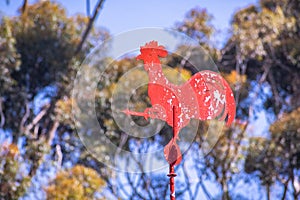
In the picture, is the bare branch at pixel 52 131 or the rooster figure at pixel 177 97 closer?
the rooster figure at pixel 177 97

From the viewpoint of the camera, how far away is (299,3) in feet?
29.4

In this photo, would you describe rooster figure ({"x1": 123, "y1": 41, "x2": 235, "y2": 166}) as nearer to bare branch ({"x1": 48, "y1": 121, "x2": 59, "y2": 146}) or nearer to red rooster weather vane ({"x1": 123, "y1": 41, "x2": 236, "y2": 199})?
red rooster weather vane ({"x1": 123, "y1": 41, "x2": 236, "y2": 199})

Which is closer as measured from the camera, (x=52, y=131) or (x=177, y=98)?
(x=177, y=98)

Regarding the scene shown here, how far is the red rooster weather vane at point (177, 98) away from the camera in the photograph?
1.93m

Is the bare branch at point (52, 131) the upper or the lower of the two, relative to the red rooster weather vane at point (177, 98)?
upper

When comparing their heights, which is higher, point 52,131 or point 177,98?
point 52,131

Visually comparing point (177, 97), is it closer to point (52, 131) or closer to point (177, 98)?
point (177, 98)

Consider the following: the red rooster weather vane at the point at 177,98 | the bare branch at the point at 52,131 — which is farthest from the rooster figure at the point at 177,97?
the bare branch at the point at 52,131

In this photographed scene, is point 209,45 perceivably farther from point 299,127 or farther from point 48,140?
point 48,140

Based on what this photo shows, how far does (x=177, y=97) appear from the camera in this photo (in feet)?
6.42

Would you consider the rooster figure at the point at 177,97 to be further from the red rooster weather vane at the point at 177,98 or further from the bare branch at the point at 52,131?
the bare branch at the point at 52,131

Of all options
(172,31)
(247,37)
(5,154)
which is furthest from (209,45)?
(172,31)

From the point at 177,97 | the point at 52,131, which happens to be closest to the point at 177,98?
the point at 177,97

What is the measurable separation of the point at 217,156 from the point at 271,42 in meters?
2.04
